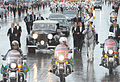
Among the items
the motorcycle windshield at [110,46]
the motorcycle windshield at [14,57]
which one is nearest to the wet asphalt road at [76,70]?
the motorcycle windshield at [110,46]

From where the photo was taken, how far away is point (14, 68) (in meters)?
13.9

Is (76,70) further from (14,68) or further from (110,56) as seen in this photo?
(14,68)

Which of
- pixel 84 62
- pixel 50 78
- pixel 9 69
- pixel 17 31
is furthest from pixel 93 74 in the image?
pixel 17 31

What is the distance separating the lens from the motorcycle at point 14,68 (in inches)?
542

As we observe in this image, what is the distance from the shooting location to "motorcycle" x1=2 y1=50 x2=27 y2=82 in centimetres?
1378

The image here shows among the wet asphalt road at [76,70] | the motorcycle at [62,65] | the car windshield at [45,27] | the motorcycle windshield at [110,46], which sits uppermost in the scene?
the car windshield at [45,27]

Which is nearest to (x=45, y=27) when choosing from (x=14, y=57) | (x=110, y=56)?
(x=110, y=56)

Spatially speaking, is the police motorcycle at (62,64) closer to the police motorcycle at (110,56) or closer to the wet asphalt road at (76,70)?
the wet asphalt road at (76,70)

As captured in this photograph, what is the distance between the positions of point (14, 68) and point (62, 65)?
2.01 m

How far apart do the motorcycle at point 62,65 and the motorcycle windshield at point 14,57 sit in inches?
61.7

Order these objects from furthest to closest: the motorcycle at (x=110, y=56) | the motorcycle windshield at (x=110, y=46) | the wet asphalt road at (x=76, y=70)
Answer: the motorcycle windshield at (x=110, y=46) < the motorcycle at (x=110, y=56) < the wet asphalt road at (x=76, y=70)

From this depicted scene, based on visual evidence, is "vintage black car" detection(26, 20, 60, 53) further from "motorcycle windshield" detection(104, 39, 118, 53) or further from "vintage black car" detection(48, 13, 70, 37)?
"motorcycle windshield" detection(104, 39, 118, 53)

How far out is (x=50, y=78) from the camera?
53.9 ft

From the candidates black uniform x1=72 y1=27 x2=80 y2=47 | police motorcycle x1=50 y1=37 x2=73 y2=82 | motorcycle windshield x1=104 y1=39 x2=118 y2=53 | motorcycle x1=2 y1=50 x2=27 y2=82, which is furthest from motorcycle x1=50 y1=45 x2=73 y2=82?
black uniform x1=72 y1=27 x2=80 y2=47
